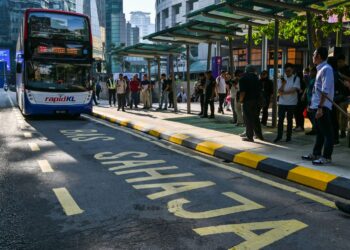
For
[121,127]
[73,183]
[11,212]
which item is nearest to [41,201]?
[11,212]

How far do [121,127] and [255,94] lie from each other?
18.9ft

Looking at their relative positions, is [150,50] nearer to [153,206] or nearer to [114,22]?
[153,206]

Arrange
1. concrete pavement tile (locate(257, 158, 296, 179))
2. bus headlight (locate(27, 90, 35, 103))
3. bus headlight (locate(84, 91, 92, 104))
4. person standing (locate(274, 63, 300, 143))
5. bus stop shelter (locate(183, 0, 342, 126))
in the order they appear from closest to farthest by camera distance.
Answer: concrete pavement tile (locate(257, 158, 296, 179)) < person standing (locate(274, 63, 300, 143)) < bus stop shelter (locate(183, 0, 342, 126)) < bus headlight (locate(27, 90, 35, 103)) < bus headlight (locate(84, 91, 92, 104))

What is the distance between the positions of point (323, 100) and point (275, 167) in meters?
1.24

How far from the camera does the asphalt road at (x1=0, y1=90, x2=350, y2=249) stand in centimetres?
383

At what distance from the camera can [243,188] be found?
5715 mm

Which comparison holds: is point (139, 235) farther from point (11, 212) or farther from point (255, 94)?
point (255, 94)

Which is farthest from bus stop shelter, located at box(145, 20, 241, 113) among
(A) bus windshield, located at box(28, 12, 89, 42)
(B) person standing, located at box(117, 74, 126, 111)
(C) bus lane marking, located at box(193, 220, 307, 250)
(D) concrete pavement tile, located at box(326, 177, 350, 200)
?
(C) bus lane marking, located at box(193, 220, 307, 250)

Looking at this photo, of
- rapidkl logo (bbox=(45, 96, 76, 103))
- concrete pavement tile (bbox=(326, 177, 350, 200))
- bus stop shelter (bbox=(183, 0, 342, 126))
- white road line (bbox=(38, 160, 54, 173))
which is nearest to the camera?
concrete pavement tile (bbox=(326, 177, 350, 200))

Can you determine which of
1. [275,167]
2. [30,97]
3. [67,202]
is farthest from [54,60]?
[67,202]

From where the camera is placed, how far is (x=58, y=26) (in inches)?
579

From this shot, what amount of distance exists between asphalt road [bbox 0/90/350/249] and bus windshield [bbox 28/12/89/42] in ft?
23.9

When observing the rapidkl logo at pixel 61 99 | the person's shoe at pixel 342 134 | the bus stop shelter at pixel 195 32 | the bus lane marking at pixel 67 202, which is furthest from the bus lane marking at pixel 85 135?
the person's shoe at pixel 342 134

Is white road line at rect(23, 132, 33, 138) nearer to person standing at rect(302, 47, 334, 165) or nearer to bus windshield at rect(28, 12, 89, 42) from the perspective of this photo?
bus windshield at rect(28, 12, 89, 42)
